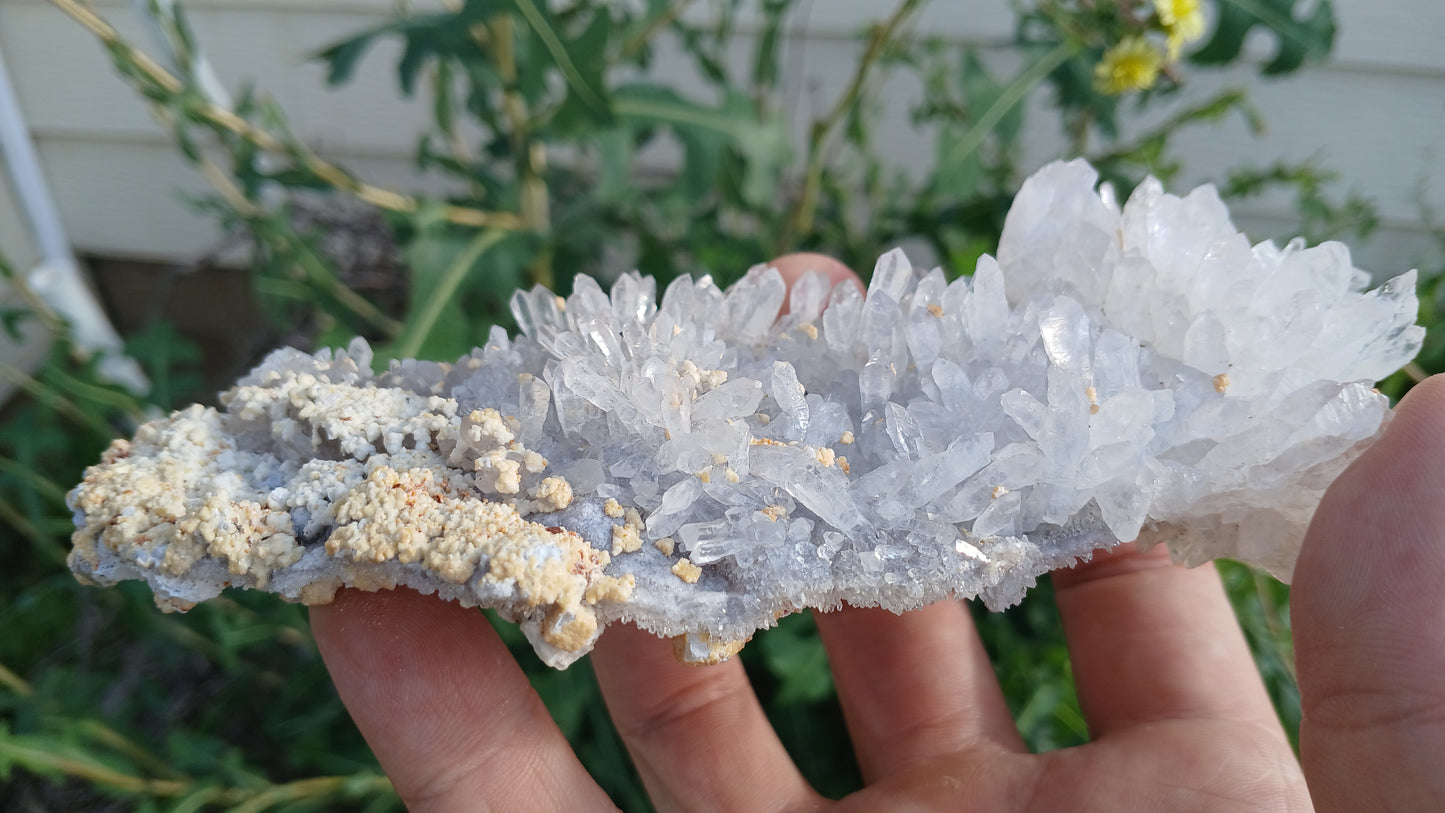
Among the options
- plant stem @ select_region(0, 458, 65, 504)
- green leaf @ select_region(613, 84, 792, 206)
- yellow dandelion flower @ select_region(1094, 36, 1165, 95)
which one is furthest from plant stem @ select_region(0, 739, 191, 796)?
yellow dandelion flower @ select_region(1094, 36, 1165, 95)

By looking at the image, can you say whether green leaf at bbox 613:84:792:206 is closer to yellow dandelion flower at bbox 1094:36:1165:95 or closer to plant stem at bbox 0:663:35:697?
yellow dandelion flower at bbox 1094:36:1165:95

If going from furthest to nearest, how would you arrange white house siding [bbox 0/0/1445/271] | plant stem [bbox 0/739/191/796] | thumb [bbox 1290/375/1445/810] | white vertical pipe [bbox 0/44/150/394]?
white vertical pipe [bbox 0/44/150/394]
white house siding [bbox 0/0/1445/271]
plant stem [bbox 0/739/191/796]
thumb [bbox 1290/375/1445/810]

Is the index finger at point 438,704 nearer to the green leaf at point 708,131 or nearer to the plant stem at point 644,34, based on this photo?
the green leaf at point 708,131

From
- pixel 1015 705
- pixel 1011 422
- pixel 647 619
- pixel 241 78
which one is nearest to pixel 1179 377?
pixel 1011 422

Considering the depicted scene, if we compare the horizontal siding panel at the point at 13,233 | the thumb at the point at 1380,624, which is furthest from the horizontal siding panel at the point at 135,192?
the thumb at the point at 1380,624

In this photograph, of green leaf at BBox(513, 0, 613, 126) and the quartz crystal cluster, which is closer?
the quartz crystal cluster

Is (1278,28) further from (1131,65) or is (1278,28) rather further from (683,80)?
(683,80)

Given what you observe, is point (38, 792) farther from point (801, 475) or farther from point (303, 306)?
point (801, 475)
